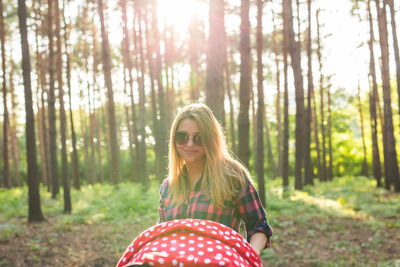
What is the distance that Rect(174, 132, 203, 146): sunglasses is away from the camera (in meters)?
2.87

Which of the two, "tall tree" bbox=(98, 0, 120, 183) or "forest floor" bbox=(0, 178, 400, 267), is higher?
"tall tree" bbox=(98, 0, 120, 183)

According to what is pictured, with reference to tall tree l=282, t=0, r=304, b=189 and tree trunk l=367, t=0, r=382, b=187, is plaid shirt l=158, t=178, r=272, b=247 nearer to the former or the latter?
tall tree l=282, t=0, r=304, b=189

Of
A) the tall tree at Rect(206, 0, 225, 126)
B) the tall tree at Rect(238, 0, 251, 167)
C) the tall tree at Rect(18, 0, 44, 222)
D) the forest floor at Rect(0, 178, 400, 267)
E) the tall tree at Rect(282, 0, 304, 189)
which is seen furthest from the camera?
the tall tree at Rect(282, 0, 304, 189)

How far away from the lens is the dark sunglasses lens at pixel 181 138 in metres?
2.90

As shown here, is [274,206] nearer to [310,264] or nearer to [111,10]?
[310,264]

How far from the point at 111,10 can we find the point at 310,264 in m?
17.7

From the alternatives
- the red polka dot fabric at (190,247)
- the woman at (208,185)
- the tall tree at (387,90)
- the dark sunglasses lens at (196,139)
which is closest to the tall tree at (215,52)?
the woman at (208,185)

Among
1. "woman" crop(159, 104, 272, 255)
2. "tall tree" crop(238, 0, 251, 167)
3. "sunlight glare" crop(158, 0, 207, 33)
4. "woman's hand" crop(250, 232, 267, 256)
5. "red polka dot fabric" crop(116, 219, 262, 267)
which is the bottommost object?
"woman's hand" crop(250, 232, 267, 256)

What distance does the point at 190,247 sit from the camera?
2020 mm

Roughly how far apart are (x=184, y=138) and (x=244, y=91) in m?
5.22

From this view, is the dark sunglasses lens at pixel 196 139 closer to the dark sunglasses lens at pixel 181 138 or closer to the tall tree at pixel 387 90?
the dark sunglasses lens at pixel 181 138

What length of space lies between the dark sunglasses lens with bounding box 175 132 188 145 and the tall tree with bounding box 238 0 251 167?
457 centimetres

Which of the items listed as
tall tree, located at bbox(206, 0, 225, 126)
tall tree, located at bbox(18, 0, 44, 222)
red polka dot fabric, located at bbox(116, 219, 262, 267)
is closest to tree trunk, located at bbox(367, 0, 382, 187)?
tall tree, located at bbox(206, 0, 225, 126)

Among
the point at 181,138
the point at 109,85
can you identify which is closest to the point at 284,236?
the point at 181,138
